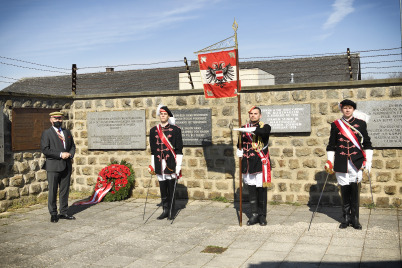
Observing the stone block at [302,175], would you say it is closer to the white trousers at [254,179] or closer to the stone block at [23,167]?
the white trousers at [254,179]

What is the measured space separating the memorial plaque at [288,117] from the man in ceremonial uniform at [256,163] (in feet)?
5.83

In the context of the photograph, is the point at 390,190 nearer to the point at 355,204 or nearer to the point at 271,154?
the point at 355,204

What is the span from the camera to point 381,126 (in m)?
8.19

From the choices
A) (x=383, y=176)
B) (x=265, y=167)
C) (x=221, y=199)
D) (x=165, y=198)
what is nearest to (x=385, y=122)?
(x=383, y=176)

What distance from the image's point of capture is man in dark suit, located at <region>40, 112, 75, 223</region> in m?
7.82

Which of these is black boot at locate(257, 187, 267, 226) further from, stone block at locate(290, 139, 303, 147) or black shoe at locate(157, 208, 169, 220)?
stone block at locate(290, 139, 303, 147)

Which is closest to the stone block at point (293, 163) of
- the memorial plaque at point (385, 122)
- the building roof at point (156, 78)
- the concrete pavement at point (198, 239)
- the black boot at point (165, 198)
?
the concrete pavement at point (198, 239)

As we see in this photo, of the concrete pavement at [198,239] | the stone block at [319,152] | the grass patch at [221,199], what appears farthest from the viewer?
the grass patch at [221,199]

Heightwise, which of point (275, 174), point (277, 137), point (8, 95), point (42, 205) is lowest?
point (42, 205)

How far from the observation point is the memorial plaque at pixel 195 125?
9.48m

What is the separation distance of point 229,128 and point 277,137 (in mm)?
984

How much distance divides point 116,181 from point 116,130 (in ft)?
4.21

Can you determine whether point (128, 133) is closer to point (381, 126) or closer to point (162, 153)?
point (162, 153)

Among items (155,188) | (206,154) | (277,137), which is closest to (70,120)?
(155,188)
